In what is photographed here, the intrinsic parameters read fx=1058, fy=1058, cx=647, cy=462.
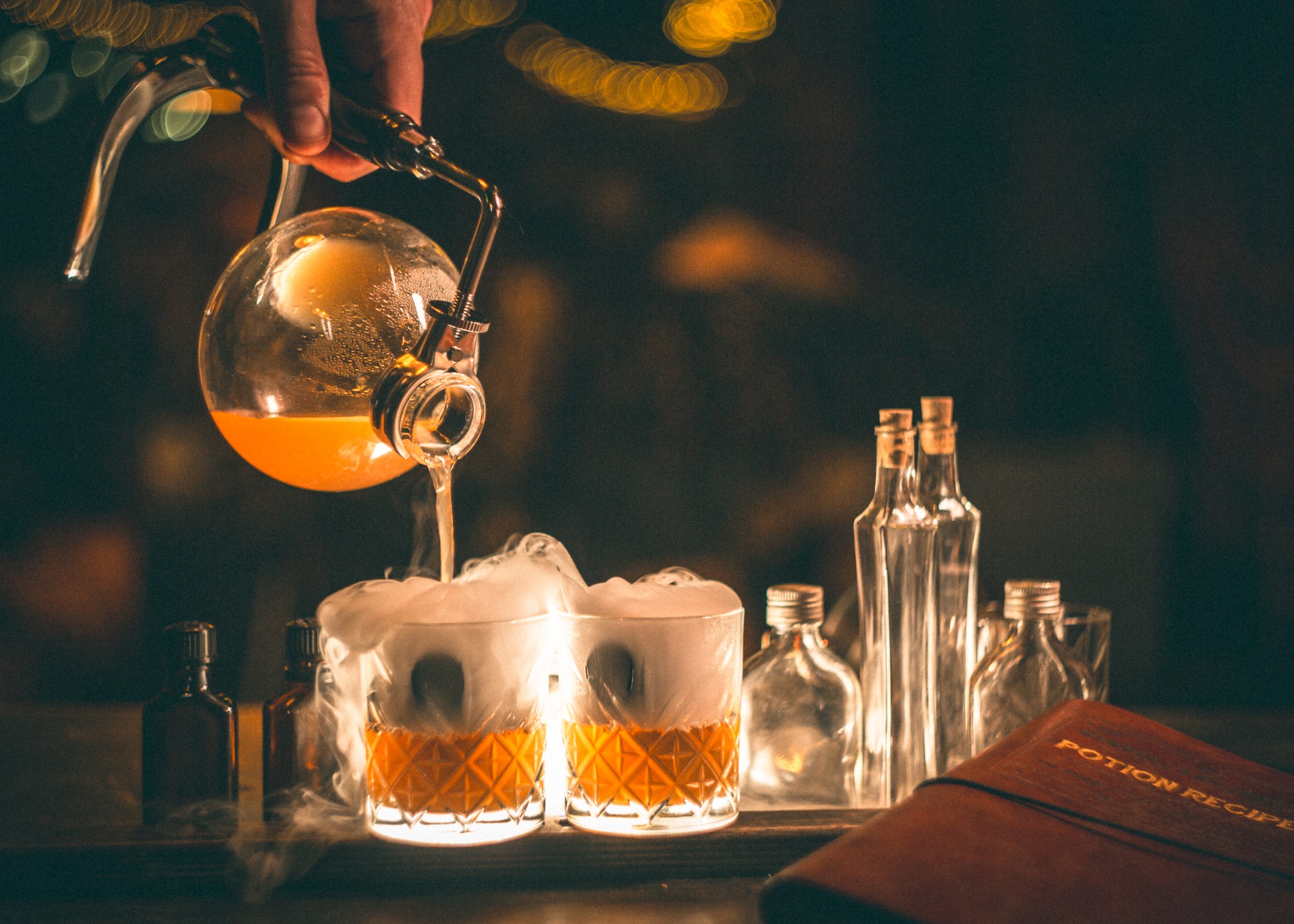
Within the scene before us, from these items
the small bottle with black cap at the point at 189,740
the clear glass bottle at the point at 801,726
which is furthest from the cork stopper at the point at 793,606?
the small bottle with black cap at the point at 189,740

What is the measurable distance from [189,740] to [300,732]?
0.09 meters

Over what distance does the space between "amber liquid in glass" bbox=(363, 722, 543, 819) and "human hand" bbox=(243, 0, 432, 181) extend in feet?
1.48

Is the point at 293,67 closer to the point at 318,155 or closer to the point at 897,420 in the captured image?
the point at 318,155

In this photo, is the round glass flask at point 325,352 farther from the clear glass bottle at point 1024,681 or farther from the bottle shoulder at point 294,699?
the clear glass bottle at point 1024,681

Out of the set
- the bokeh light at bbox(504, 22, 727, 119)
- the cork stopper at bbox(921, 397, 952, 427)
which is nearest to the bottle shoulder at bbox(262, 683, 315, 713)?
the cork stopper at bbox(921, 397, 952, 427)

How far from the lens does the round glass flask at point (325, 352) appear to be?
0.77m

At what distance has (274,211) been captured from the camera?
96 cm

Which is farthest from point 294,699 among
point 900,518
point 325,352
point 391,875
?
point 900,518

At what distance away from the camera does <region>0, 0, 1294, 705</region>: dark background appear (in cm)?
121

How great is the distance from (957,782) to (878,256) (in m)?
0.72

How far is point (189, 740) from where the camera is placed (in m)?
0.88

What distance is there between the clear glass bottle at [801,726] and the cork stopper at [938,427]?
0.17 meters

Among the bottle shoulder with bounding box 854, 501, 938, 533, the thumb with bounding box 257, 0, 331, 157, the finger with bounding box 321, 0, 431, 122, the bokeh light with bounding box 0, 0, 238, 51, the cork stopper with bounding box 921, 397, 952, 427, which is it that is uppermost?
the bokeh light with bounding box 0, 0, 238, 51

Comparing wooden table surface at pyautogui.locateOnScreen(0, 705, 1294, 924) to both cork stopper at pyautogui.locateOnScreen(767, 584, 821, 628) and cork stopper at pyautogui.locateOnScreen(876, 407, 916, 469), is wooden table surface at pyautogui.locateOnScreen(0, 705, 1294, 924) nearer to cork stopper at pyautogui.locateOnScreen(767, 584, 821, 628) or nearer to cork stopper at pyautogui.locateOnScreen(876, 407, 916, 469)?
cork stopper at pyautogui.locateOnScreen(767, 584, 821, 628)
